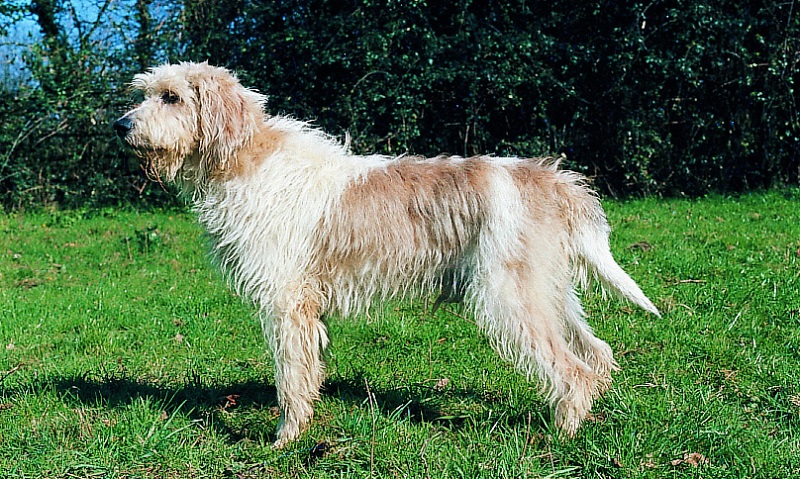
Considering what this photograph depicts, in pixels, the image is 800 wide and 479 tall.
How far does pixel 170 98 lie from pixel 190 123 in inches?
7.9

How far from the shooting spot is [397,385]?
4488 mm

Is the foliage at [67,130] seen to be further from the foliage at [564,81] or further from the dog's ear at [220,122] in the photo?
the dog's ear at [220,122]

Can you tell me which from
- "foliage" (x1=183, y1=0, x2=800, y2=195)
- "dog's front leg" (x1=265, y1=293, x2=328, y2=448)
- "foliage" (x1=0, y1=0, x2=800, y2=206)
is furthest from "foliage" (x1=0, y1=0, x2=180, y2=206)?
"dog's front leg" (x1=265, y1=293, x2=328, y2=448)

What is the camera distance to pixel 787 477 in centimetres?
310

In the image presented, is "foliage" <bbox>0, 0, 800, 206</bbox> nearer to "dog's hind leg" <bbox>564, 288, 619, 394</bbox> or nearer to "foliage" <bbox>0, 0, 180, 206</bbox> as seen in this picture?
"foliage" <bbox>0, 0, 180, 206</bbox>

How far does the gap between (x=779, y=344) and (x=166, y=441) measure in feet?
12.3

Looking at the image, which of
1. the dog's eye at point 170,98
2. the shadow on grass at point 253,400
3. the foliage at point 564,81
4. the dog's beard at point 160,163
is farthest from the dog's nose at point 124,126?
the foliage at point 564,81

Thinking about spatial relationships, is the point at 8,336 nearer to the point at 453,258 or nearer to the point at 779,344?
the point at 453,258

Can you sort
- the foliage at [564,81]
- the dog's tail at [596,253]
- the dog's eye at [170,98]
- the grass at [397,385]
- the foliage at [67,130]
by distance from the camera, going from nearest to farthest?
the grass at [397,385]
the dog's tail at [596,253]
the dog's eye at [170,98]
the foliage at [564,81]
the foliage at [67,130]

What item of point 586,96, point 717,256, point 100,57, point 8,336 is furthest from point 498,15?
point 8,336

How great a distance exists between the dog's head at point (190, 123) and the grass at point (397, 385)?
119 cm

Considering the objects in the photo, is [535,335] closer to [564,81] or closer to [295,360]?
[295,360]

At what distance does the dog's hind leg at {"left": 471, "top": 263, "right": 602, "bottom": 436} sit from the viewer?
11.7 feet

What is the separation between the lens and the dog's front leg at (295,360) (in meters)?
3.74
